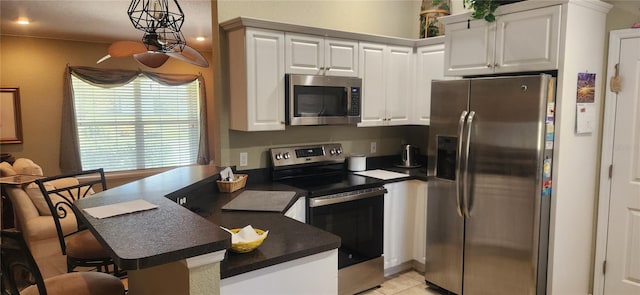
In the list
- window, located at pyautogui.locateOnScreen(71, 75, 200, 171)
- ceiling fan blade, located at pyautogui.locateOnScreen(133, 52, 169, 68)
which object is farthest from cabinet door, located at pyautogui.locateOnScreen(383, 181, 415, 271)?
window, located at pyautogui.locateOnScreen(71, 75, 200, 171)

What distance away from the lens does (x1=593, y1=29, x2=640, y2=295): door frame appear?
281 cm

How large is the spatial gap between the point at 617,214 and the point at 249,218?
2.56m

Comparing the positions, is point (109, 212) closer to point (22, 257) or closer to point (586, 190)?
point (22, 257)

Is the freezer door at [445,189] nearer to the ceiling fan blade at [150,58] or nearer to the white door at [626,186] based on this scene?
the white door at [626,186]

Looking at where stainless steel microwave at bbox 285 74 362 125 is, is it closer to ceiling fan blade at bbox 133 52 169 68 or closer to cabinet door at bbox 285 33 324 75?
cabinet door at bbox 285 33 324 75

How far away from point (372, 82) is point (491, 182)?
134 centimetres

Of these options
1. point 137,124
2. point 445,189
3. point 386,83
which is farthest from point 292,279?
point 137,124

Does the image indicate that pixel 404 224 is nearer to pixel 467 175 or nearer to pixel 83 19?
pixel 467 175

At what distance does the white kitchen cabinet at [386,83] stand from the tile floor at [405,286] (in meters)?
1.35

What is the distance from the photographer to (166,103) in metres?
7.18

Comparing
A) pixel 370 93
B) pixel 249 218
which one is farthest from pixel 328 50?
pixel 249 218

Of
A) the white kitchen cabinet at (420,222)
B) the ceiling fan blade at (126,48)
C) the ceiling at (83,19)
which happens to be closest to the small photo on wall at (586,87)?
the white kitchen cabinet at (420,222)

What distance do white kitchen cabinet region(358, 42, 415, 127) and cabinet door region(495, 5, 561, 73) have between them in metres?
1.03

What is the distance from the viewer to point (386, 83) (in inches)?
147
